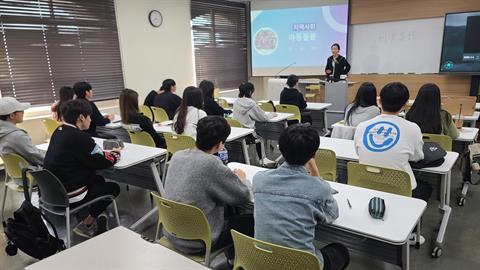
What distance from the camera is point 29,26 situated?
4.79 m

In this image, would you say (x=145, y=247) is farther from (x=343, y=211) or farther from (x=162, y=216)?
(x=343, y=211)

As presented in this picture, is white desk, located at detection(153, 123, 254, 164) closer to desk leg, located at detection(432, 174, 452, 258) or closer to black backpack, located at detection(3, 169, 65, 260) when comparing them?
black backpack, located at detection(3, 169, 65, 260)

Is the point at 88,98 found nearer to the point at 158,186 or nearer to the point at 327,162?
the point at 158,186

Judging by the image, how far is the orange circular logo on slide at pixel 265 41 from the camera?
26.5 ft

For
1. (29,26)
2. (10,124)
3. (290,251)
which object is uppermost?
(29,26)

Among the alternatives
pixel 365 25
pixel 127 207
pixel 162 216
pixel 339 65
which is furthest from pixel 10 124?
pixel 365 25

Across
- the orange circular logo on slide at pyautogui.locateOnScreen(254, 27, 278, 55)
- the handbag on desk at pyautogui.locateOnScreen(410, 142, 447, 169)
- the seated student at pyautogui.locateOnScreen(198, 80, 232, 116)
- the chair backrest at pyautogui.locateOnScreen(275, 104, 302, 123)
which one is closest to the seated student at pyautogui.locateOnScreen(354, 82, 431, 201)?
the handbag on desk at pyautogui.locateOnScreen(410, 142, 447, 169)

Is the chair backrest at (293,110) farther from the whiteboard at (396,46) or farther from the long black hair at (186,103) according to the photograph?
the whiteboard at (396,46)

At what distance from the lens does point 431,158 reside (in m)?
2.25

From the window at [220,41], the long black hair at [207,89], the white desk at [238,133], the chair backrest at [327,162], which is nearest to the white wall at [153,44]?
the window at [220,41]

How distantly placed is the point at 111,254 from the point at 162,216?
0.46 m

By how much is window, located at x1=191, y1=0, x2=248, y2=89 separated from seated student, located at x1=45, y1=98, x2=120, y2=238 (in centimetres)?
514

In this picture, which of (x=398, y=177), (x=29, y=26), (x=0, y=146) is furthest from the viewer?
(x=29, y=26)

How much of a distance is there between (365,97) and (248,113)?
1538mm
